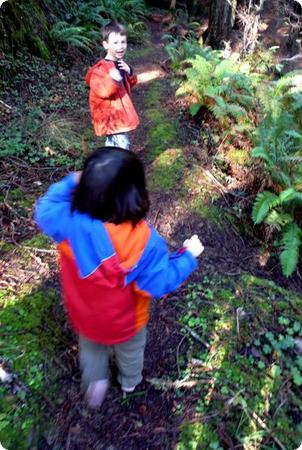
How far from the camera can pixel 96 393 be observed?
8.75ft

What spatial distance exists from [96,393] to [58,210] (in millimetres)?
1296

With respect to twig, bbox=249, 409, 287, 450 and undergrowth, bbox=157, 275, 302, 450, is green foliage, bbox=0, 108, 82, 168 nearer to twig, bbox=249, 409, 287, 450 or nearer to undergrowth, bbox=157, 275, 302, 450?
undergrowth, bbox=157, 275, 302, 450

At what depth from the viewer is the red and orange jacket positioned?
4.23 m

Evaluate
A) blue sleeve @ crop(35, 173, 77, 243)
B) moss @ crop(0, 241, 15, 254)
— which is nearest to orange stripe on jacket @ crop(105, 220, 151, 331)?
blue sleeve @ crop(35, 173, 77, 243)

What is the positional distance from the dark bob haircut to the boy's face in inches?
102

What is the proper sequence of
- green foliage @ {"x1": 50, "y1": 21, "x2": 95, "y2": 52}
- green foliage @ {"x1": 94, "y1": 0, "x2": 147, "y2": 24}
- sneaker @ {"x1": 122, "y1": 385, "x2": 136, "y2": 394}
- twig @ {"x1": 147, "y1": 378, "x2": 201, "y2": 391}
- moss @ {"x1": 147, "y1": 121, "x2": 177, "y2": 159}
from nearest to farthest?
sneaker @ {"x1": 122, "y1": 385, "x2": 136, "y2": 394} < twig @ {"x1": 147, "y1": 378, "x2": 201, "y2": 391} < moss @ {"x1": 147, "y1": 121, "x2": 177, "y2": 159} < green foliage @ {"x1": 50, "y1": 21, "x2": 95, "y2": 52} < green foliage @ {"x1": 94, "y1": 0, "x2": 147, "y2": 24}

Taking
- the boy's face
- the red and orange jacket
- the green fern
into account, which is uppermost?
the boy's face

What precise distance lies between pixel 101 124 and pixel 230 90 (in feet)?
8.77

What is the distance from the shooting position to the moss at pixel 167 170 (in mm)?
4988

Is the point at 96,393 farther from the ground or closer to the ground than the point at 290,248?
farther from the ground

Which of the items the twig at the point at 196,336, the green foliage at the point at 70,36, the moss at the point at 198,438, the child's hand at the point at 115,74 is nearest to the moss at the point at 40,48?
the green foliage at the point at 70,36

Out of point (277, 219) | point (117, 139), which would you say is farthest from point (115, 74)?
point (277, 219)

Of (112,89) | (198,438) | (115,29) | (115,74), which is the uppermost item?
(115,29)

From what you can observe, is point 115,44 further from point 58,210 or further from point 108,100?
point 58,210
